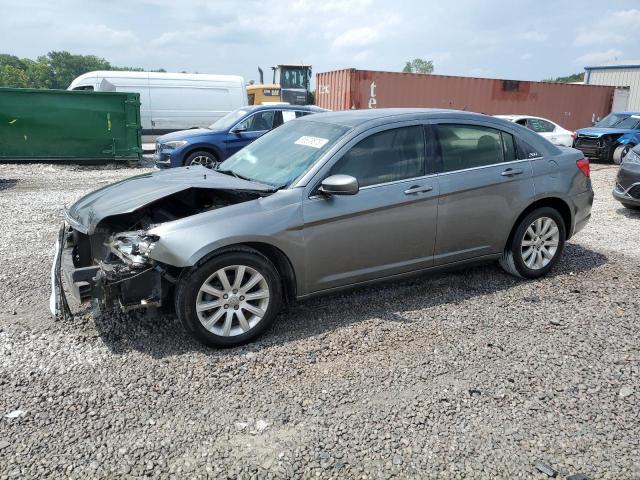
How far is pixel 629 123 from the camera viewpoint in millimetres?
16562

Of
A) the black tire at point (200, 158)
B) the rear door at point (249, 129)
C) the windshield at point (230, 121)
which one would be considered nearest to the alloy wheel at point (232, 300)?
the black tire at point (200, 158)

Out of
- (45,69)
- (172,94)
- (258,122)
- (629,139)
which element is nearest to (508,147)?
(258,122)

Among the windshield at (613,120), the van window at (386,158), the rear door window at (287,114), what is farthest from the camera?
the windshield at (613,120)

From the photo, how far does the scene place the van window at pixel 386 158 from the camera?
4293mm

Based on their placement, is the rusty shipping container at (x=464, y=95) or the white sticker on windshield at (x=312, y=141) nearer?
the white sticker on windshield at (x=312, y=141)

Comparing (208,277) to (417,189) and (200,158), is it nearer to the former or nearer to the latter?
(417,189)

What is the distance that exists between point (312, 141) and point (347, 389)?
84.0 inches

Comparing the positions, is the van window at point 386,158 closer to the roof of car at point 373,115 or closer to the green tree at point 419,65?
the roof of car at point 373,115

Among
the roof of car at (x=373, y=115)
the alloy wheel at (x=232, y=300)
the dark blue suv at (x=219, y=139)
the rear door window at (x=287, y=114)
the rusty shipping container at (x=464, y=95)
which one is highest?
the rusty shipping container at (x=464, y=95)

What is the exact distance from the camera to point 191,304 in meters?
3.70

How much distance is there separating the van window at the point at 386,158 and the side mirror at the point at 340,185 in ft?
0.71

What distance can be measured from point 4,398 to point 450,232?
11.6 ft

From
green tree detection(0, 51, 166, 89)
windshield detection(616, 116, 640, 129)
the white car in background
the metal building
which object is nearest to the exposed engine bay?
the white car in background

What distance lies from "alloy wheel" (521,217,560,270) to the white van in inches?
619
